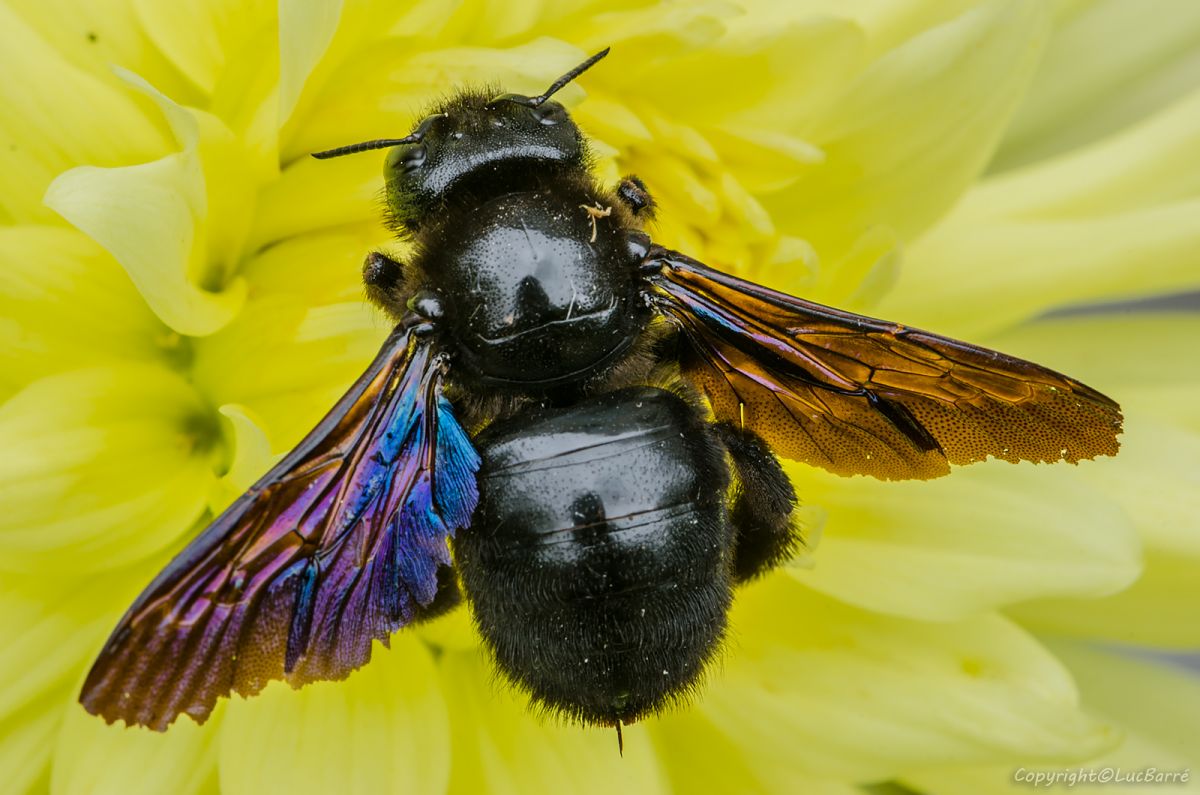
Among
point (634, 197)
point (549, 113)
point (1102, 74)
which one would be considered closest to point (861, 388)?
point (634, 197)

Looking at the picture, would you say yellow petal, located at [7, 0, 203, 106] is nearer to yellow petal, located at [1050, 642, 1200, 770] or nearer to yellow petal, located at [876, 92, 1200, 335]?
yellow petal, located at [876, 92, 1200, 335]

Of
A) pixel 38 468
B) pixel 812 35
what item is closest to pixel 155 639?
pixel 38 468

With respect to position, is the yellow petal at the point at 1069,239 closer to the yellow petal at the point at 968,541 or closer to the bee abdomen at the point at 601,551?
the yellow petal at the point at 968,541

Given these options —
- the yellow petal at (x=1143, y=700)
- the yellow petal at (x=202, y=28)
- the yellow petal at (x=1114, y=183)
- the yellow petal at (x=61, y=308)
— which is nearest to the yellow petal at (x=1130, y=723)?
the yellow petal at (x=1143, y=700)

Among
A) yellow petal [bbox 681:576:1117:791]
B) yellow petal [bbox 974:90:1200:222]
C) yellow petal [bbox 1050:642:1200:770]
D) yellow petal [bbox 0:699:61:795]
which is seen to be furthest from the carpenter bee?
yellow petal [bbox 1050:642:1200:770]

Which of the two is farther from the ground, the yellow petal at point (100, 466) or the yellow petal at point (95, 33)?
the yellow petal at point (95, 33)

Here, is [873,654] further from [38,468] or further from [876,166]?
[38,468]
